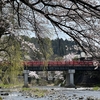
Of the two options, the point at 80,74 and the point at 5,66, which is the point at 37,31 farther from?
the point at 80,74

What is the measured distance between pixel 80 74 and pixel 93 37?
58935 mm

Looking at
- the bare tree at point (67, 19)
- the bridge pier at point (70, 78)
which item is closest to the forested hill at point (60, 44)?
the bare tree at point (67, 19)

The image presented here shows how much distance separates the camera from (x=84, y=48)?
8070 millimetres

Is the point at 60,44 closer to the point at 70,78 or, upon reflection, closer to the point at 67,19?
the point at 67,19

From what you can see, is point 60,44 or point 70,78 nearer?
point 60,44

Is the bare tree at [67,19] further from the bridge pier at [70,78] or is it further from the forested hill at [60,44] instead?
the bridge pier at [70,78]

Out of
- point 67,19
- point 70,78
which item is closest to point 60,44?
point 67,19

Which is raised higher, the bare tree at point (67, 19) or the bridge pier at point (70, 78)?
the bare tree at point (67, 19)

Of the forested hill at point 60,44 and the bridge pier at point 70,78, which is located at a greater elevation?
the forested hill at point 60,44

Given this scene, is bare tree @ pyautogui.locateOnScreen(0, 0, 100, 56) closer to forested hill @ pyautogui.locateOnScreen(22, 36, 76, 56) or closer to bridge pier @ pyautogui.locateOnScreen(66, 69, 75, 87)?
forested hill @ pyautogui.locateOnScreen(22, 36, 76, 56)

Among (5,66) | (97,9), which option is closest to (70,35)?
(97,9)

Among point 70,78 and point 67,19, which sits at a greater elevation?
point 67,19

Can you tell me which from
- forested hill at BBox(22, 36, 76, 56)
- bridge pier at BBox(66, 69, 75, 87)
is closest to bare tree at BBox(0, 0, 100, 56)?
forested hill at BBox(22, 36, 76, 56)

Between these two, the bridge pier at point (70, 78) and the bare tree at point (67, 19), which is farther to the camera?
the bridge pier at point (70, 78)
